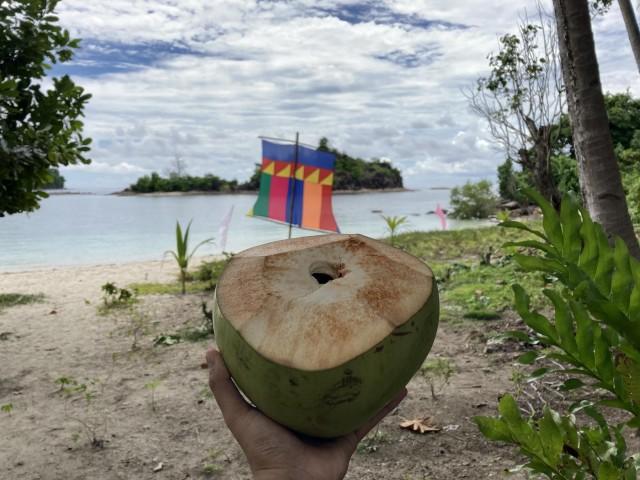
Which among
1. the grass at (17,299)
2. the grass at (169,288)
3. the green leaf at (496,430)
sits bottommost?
the grass at (17,299)

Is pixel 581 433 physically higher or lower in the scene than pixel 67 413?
higher

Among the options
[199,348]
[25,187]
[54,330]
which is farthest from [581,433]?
[54,330]

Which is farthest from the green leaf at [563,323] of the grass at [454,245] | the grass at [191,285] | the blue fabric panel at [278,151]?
the blue fabric panel at [278,151]

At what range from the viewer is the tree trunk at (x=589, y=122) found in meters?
2.99

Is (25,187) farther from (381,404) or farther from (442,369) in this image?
(381,404)

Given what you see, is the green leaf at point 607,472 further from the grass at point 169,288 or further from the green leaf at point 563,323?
the grass at point 169,288

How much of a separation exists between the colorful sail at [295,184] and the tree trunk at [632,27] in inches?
188

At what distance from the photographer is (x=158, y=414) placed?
328 cm

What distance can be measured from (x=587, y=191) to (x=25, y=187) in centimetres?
364

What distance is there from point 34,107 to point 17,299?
4.09m

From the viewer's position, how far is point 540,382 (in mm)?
3285

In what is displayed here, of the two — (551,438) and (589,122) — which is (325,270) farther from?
(589,122)

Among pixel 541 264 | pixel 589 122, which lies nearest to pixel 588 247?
pixel 541 264

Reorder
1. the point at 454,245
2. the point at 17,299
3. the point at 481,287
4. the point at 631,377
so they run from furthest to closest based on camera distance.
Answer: the point at 454,245 < the point at 17,299 < the point at 481,287 < the point at 631,377
